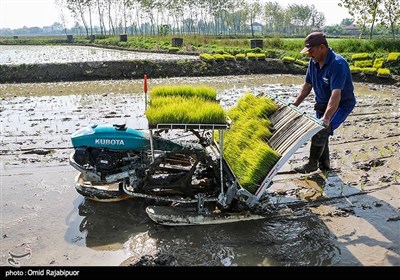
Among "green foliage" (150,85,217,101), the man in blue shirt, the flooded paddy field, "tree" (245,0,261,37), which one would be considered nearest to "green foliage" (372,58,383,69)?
the flooded paddy field

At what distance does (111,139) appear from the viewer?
441cm

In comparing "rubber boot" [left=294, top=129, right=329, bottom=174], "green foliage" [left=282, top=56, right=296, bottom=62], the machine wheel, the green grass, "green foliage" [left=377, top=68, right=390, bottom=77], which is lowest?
the machine wheel

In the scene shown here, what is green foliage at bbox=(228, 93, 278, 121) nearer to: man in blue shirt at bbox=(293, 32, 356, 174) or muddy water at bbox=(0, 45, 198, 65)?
man in blue shirt at bbox=(293, 32, 356, 174)

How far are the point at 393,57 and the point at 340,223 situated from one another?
13.9 m

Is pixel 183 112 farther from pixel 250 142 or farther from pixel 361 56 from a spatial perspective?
pixel 361 56

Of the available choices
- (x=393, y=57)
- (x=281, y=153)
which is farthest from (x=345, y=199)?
(x=393, y=57)

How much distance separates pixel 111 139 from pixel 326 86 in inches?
113

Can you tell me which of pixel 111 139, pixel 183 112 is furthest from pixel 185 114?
pixel 111 139

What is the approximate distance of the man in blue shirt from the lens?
15.0ft

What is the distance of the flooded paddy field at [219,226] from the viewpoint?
370cm

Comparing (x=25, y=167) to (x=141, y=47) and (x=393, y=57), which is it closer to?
(x=393, y=57)

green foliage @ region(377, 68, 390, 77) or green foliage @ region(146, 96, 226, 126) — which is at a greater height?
green foliage @ region(146, 96, 226, 126)

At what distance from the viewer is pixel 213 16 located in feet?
210

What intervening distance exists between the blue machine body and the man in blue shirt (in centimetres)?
216
